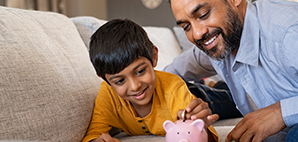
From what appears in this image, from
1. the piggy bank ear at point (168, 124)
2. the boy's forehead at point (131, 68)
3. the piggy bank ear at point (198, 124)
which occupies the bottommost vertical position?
the piggy bank ear at point (168, 124)

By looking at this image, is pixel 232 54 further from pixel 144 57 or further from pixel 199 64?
pixel 144 57

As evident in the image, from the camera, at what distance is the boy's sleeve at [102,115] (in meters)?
1.10

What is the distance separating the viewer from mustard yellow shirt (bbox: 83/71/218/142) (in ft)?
3.57

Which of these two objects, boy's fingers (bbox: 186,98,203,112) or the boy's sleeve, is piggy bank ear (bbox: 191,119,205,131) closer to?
boy's fingers (bbox: 186,98,203,112)

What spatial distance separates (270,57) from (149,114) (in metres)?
0.52

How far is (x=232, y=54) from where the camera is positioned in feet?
4.24

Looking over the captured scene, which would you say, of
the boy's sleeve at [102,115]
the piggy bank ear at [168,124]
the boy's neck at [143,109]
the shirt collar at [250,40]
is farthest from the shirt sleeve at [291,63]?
the boy's sleeve at [102,115]

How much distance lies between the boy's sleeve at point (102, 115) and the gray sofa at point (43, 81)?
0.03 m

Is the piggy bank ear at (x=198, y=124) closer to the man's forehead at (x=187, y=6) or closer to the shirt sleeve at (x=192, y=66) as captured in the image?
the man's forehead at (x=187, y=6)

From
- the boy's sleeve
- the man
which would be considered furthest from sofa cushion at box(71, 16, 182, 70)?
the man

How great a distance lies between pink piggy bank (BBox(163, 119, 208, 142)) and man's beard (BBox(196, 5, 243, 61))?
41 cm

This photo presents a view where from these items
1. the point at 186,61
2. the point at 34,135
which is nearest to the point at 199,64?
the point at 186,61

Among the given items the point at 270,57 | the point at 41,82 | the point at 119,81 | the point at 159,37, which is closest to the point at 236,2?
the point at 270,57

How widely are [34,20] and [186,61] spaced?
891 millimetres
